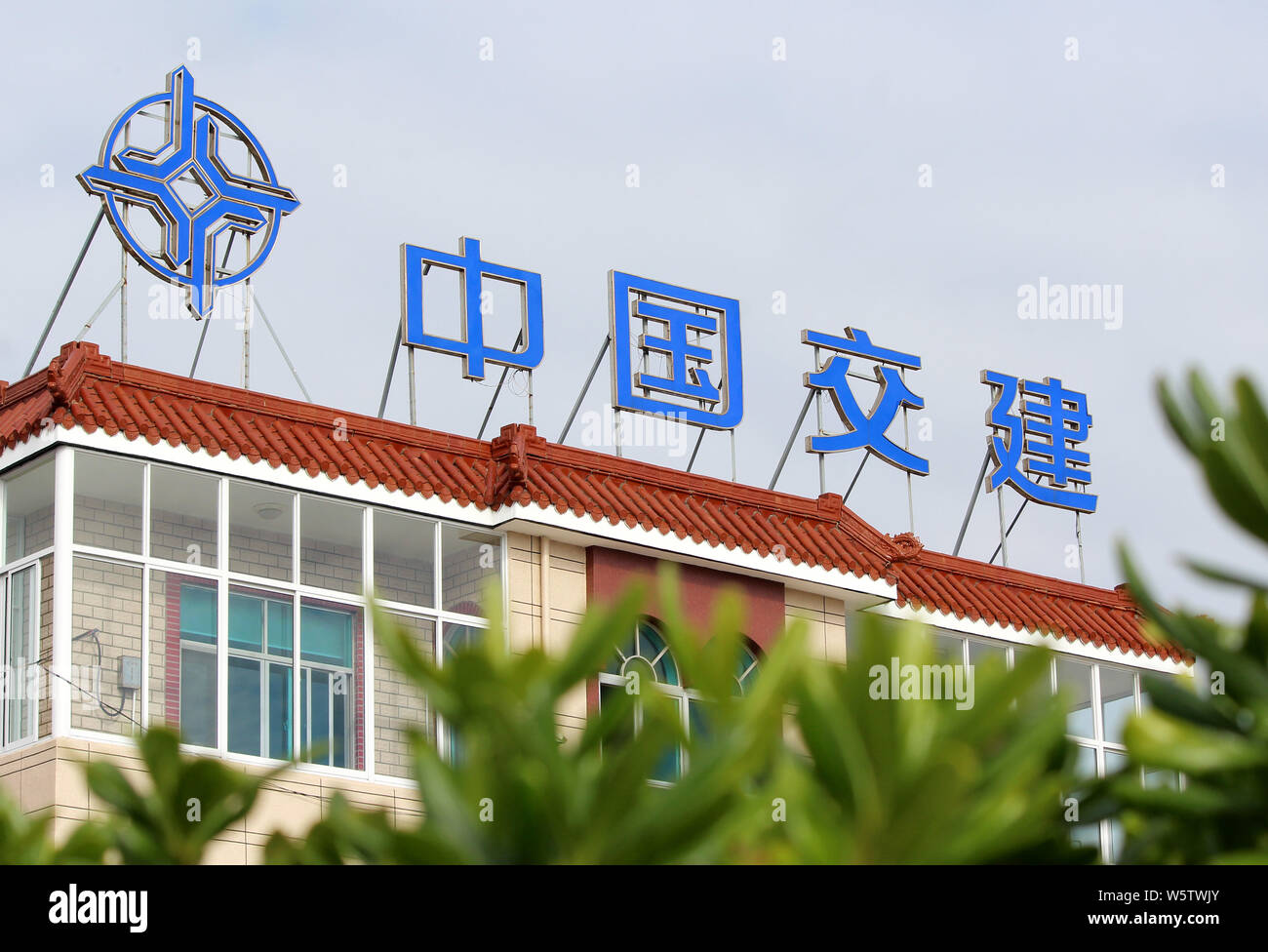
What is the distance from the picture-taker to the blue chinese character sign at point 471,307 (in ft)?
69.7

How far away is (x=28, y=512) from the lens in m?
18.0

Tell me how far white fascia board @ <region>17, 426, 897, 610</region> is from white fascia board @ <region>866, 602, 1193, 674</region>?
2.72ft

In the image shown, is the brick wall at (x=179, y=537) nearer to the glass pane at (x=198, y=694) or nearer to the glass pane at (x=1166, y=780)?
the glass pane at (x=198, y=694)

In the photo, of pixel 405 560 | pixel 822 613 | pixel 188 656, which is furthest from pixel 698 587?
pixel 188 656

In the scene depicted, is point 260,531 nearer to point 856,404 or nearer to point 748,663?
point 748,663

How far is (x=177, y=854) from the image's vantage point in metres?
2.63

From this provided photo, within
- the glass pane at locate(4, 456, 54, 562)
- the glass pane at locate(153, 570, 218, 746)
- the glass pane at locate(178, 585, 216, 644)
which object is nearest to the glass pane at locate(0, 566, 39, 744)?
the glass pane at locate(4, 456, 54, 562)

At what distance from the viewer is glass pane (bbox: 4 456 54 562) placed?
17391mm

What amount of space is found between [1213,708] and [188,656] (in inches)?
620
